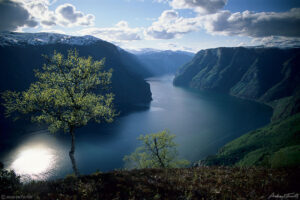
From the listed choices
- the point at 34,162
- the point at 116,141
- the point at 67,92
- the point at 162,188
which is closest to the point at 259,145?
the point at 116,141

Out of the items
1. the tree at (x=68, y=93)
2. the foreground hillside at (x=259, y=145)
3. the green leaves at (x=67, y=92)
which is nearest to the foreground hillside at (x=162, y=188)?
the tree at (x=68, y=93)

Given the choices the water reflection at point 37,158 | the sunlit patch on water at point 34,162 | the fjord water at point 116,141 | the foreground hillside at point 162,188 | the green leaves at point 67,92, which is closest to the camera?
the foreground hillside at point 162,188

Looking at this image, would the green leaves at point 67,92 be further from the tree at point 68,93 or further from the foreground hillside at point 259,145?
the foreground hillside at point 259,145

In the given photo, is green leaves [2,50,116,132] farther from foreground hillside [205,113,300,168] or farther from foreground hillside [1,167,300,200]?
foreground hillside [205,113,300,168]

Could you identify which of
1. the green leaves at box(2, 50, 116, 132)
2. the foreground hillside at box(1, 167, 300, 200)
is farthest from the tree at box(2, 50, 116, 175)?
the foreground hillside at box(1, 167, 300, 200)

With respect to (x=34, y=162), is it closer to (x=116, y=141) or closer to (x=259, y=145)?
(x=116, y=141)

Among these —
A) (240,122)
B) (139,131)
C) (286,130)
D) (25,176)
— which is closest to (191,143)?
(139,131)

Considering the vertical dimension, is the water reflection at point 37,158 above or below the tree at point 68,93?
below
